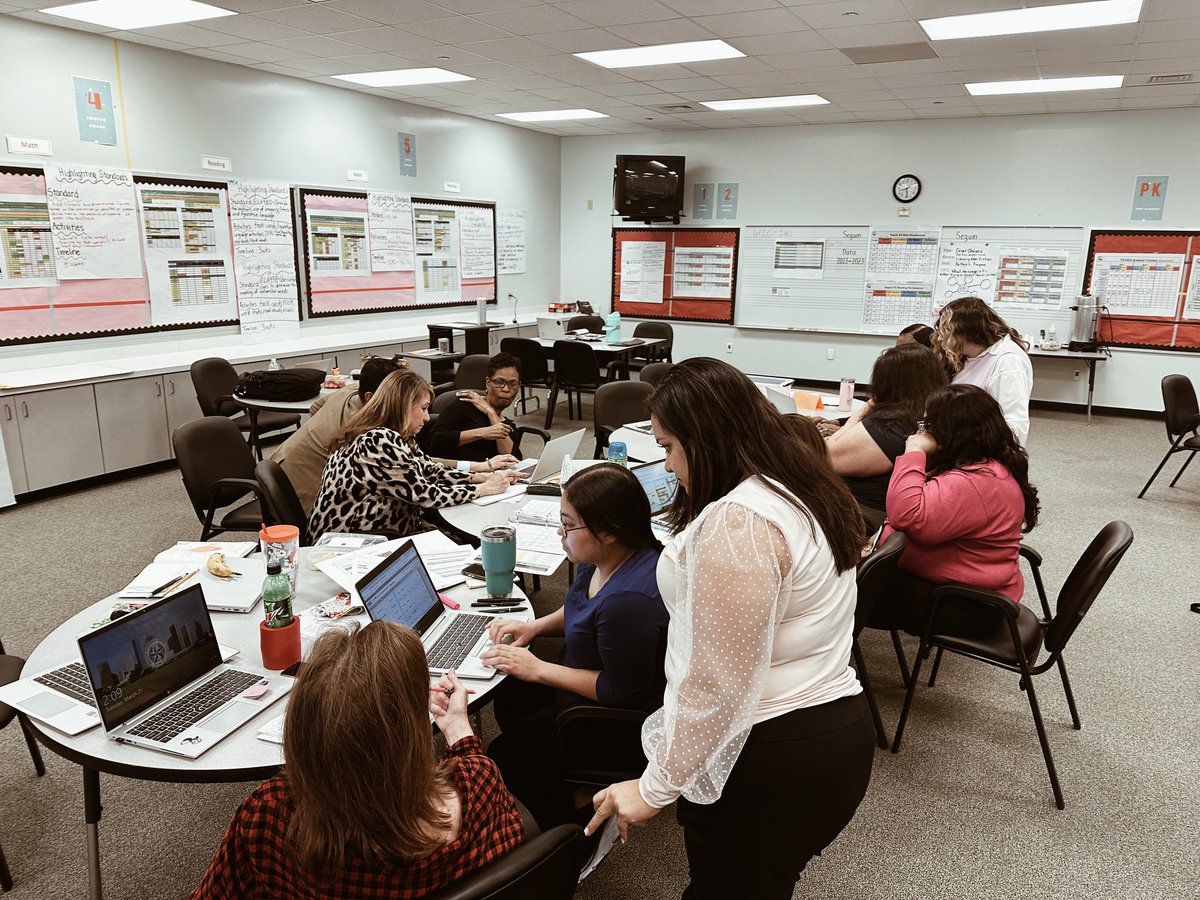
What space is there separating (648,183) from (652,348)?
243cm

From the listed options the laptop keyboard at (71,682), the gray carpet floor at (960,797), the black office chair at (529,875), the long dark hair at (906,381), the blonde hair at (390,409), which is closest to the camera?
the black office chair at (529,875)

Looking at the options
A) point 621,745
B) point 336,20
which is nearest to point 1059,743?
point 621,745

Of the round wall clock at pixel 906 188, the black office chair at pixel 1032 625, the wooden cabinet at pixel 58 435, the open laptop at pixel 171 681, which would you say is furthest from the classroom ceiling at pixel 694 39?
the open laptop at pixel 171 681

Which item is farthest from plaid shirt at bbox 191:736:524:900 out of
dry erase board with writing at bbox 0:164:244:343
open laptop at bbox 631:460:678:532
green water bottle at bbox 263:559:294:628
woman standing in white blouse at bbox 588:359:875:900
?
dry erase board with writing at bbox 0:164:244:343

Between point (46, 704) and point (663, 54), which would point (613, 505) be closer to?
point (46, 704)

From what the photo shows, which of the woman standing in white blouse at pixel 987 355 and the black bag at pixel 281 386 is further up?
the woman standing in white blouse at pixel 987 355

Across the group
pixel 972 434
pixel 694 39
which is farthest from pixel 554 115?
pixel 972 434

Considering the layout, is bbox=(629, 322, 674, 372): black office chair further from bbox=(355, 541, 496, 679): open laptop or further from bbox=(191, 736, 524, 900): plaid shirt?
bbox=(191, 736, 524, 900): plaid shirt

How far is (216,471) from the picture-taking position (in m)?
3.74

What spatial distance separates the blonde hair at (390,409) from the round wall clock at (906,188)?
7.45m

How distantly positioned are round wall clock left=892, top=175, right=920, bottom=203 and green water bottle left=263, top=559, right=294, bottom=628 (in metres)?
8.65

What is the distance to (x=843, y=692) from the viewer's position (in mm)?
1425

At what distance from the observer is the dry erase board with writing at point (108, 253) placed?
5070mm

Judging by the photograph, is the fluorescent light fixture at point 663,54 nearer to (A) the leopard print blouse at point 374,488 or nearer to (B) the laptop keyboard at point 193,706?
(A) the leopard print blouse at point 374,488
